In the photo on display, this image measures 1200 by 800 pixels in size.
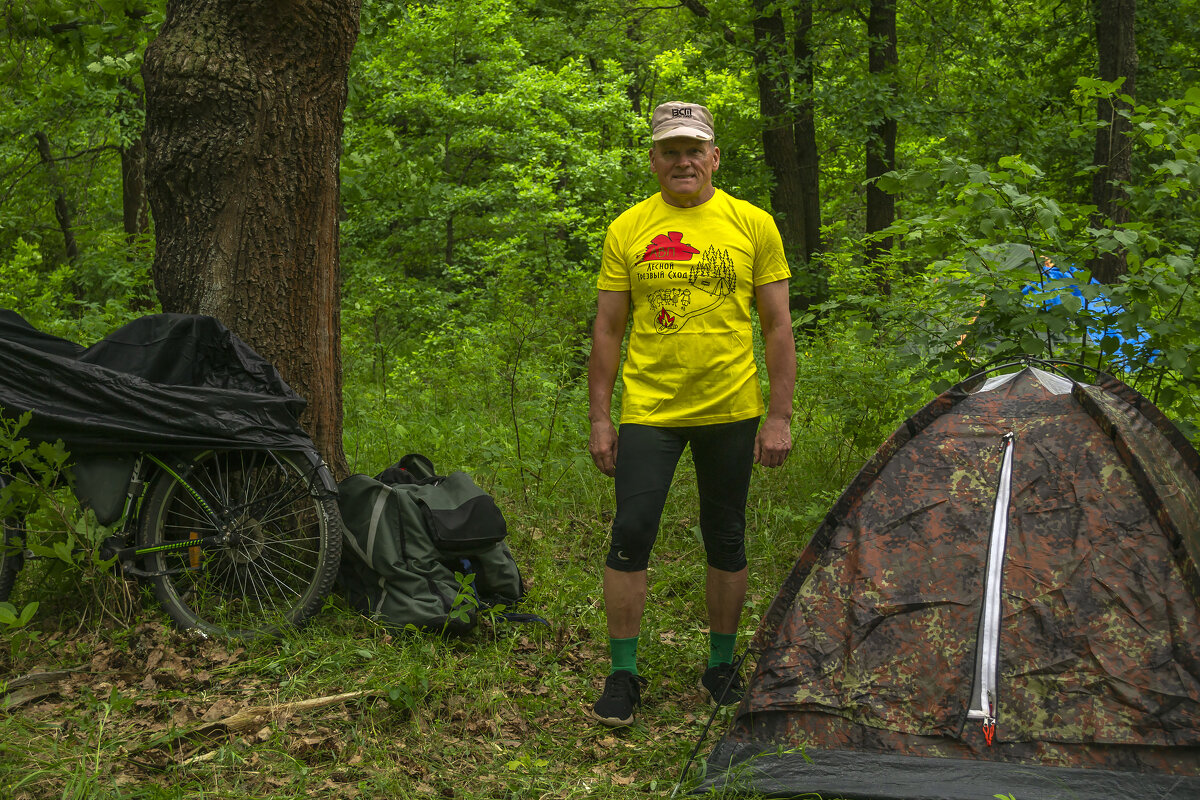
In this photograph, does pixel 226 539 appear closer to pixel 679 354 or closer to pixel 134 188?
pixel 679 354

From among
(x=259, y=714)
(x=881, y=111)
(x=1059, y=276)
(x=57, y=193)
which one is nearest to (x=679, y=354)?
(x=259, y=714)

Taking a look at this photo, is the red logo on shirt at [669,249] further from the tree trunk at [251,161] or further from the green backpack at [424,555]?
the tree trunk at [251,161]

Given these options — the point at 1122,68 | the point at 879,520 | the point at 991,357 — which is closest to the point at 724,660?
the point at 879,520

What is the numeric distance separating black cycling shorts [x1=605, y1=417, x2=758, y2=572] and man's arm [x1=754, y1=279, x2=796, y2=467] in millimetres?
63

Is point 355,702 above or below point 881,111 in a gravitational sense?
below

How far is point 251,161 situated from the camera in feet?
13.0

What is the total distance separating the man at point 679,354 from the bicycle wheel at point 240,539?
127cm

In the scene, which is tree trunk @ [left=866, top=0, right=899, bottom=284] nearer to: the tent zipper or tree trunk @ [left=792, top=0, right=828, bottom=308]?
tree trunk @ [left=792, top=0, right=828, bottom=308]

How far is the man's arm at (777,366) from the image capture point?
330 centimetres

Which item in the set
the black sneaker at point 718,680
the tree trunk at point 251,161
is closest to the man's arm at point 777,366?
the black sneaker at point 718,680

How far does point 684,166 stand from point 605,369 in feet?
2.50

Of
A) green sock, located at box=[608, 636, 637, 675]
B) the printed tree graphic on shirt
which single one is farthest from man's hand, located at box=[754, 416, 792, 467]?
green sock, located at box=[608, 636, 637, 675]

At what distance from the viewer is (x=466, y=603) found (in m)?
3.86

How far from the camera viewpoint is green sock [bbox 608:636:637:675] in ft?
11.2
